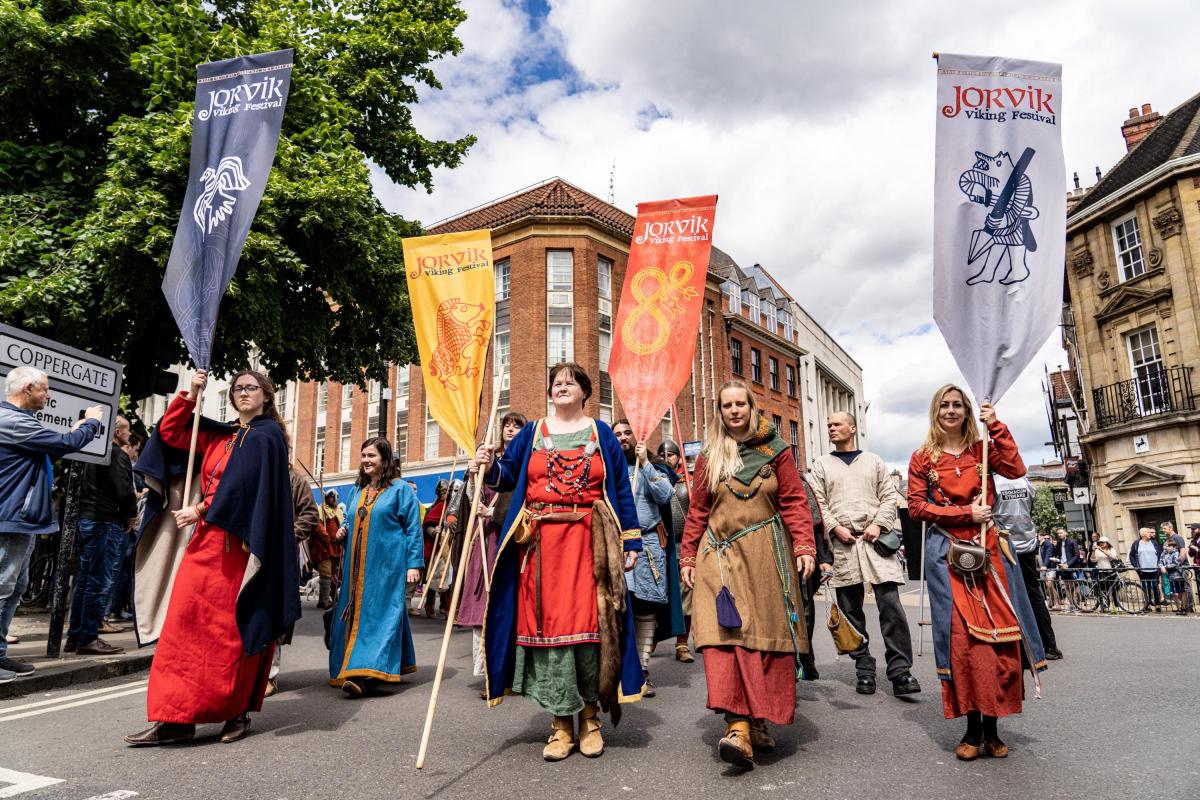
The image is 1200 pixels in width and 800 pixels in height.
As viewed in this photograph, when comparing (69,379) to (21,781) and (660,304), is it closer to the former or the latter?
(21,781)

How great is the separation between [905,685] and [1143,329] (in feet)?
88.3

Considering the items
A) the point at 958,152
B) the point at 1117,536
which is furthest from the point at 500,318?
the point at 958,152

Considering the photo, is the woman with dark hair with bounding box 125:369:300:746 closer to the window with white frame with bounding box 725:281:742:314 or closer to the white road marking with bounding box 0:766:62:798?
the white road marking with bounding box 0:766:62:798

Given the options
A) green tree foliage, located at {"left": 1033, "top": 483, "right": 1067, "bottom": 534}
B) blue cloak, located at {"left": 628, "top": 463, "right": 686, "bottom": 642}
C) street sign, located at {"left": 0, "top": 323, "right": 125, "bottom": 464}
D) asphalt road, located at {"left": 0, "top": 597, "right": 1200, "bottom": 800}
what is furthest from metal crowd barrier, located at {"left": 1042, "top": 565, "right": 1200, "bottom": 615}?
green tree foliage, located at {"left": 1033, "top": 483, "right": 1067, "bottom": 534}

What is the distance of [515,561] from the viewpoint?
14.3 feet

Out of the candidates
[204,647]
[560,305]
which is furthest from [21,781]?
[560,305]

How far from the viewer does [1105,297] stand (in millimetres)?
27578

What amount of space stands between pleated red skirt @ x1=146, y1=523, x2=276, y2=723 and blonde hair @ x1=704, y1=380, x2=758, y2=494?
277cm

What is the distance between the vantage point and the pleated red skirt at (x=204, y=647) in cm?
420

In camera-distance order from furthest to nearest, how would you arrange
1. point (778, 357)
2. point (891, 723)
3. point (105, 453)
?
point (778, 357) < point (105, 453) < point (891, 723)

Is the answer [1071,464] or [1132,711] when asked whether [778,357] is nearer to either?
[1071,464]

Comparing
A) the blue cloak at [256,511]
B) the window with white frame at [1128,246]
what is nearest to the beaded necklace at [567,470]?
the blue cloak at [256,511]

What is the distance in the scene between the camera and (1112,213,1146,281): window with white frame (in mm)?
26672

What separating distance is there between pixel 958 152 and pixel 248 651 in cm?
526
